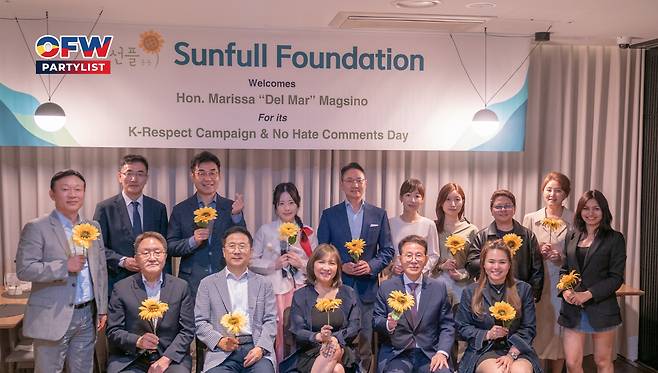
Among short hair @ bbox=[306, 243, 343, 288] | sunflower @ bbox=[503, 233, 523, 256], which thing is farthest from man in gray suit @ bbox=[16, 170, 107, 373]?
sunflower @ bbox=[503, 233, 523, 256]

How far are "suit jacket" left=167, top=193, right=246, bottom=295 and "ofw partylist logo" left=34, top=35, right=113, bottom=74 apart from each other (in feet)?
4.56

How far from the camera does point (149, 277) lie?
4820 millimetres

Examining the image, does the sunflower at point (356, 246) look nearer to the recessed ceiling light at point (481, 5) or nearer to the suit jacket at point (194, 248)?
the suit jacket at point (194, 248)

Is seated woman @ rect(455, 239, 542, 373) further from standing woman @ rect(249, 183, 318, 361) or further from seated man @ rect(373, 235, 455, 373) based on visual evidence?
standing woman @ rect(249, 183, 318, 361)

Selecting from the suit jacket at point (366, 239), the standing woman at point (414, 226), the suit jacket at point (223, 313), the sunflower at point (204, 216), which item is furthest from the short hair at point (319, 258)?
the sunflower at point (204, 216)

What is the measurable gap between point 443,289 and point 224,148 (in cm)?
225

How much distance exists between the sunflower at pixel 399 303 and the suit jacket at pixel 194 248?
1422 millimetres

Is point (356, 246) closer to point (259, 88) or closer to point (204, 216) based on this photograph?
point (204, 216)

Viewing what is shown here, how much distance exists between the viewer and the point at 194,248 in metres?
5.38

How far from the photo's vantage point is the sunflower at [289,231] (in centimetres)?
533

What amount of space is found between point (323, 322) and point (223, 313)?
26.6 inches

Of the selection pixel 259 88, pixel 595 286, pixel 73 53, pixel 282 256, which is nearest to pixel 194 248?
pixel 282 256

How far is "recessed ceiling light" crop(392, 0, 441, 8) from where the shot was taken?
5047 mm

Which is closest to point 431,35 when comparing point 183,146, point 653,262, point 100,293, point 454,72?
point 454,72
